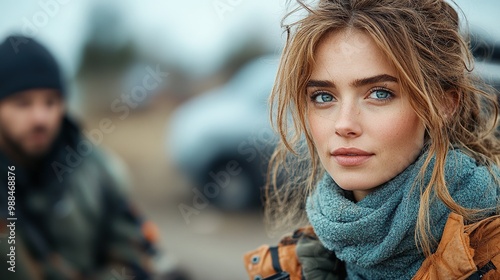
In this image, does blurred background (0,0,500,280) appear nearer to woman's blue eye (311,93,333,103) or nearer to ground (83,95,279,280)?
ground (83,95,279,280)

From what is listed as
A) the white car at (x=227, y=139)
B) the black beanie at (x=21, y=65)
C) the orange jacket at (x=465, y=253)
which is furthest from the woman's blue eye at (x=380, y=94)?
the black beanie at (x=21, y=65)

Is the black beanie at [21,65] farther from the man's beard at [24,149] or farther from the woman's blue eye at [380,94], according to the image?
the woman's blue eye at [380,94]

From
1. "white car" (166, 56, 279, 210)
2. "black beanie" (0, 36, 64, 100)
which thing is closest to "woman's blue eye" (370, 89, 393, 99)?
"white car" (166, 56, 279, 210)

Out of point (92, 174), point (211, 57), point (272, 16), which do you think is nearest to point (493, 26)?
point (272, 16)

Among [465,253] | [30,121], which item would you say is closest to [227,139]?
[30,121]

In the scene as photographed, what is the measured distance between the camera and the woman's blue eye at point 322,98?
5.75ft

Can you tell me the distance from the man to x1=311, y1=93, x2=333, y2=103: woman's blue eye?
7.52 feet

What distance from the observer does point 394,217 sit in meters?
1.66

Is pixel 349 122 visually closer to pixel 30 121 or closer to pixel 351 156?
pixel 351 156

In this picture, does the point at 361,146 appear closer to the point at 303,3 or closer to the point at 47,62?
the point at 303,3

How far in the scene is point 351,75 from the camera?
1.68 meters

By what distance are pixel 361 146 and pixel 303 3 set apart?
1.52ft

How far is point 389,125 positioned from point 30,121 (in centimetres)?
260

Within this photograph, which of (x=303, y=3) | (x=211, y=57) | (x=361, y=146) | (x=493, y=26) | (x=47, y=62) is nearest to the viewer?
(x=361, y=146)
